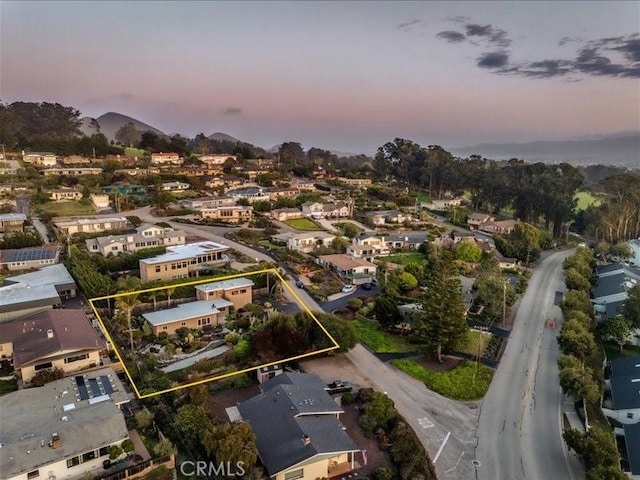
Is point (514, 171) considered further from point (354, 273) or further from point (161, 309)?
point (161, 309)

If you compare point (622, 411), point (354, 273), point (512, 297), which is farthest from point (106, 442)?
point (512, 297)

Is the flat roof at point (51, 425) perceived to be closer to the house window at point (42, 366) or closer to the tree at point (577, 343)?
the house window at point (42, 366)

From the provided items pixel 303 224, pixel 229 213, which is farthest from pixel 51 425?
pixel 303 224

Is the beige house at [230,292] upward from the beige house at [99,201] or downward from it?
downward

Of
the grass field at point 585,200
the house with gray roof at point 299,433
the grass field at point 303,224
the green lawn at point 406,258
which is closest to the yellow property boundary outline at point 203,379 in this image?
the house with gray roof at point 299,433

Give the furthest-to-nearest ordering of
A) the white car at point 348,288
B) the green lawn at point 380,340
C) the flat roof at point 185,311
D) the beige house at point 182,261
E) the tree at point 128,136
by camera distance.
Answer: the tree at point 128,136 → the white car at point 348,288 → the beige house at point 182,261 → the flat roof at point 185,311 → the green lawn at point 380,340
